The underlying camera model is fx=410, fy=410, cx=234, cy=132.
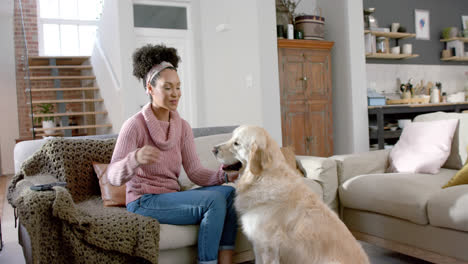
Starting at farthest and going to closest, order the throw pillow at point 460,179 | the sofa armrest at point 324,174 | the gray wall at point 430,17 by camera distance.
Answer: the gray wall at point 430,17, the sofa armrest at point 324,174, the throw pillow at point 460,179

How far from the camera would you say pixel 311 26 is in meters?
4.64

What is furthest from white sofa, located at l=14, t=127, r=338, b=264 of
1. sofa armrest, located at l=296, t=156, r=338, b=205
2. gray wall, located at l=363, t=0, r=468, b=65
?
gray wall, located at l=363, t=0, r=468, b=65

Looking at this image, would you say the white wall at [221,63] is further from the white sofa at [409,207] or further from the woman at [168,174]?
the woman at [168,174]

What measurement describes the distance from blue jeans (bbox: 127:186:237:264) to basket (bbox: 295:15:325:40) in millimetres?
3147

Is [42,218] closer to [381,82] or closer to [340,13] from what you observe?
[340,13]

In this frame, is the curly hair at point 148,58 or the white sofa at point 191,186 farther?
the curly hair at point 148,58

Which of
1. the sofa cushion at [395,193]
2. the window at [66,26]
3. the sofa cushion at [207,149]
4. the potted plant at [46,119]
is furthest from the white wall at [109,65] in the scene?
the sofa cushion at [395,193]

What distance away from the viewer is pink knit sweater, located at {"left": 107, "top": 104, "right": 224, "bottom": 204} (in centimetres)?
193

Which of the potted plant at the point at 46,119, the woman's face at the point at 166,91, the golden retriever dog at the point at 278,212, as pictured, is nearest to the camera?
the golden retriever dog at the point at 278,212

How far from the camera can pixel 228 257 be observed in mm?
2020

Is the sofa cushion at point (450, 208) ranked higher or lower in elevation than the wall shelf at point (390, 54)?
lower

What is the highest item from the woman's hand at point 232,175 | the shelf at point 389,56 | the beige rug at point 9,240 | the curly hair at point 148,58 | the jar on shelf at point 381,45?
the jar on shelf at point 381,45

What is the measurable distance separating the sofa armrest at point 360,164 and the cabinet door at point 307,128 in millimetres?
1516

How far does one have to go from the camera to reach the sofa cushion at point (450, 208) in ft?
6.59
